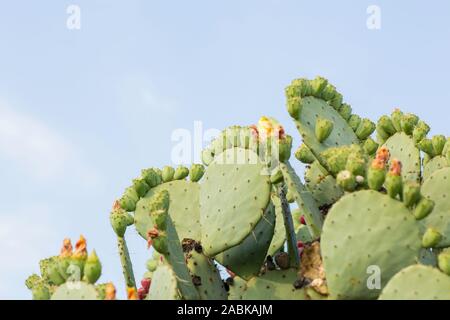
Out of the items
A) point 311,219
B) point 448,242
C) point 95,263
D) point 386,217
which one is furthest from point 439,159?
point 95,263

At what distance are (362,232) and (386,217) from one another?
0.46 ft

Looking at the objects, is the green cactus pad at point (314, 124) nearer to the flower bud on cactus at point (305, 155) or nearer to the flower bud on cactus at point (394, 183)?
the flower bud on cactus at point (305, 155)

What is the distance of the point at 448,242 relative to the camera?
220 inches

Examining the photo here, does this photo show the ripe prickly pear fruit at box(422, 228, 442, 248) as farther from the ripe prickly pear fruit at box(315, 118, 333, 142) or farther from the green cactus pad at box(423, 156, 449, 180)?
the green cactus pad at box(423, 156, 449, 180)

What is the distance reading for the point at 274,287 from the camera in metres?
5.37

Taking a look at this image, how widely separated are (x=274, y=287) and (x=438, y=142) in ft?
6.36

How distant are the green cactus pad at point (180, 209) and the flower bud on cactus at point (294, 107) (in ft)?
2.68

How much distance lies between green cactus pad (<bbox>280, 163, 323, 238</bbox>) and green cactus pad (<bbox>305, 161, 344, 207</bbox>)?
1.62 ft

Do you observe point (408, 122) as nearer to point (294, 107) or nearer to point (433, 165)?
point (433, 165)

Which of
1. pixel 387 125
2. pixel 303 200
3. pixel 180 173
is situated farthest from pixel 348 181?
pixel 387 125

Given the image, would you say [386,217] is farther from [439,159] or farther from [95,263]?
[439,159]

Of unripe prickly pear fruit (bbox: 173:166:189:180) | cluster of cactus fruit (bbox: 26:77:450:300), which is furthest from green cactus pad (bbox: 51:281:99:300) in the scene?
unripe prickly pear fruit (bbox: 173:166:189:180)

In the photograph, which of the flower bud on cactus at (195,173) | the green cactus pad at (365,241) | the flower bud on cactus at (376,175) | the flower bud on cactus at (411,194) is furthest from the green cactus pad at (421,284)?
the flower bud on cactus at (195,173)
